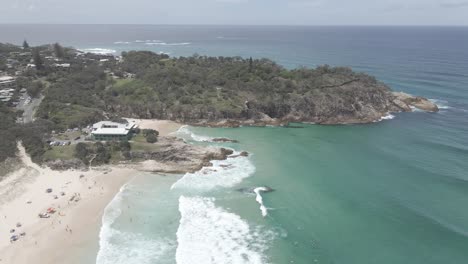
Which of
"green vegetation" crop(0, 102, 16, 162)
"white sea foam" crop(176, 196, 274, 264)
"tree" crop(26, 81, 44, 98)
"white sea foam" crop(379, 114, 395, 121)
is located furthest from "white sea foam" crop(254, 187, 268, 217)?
"tree" crop(26, 81, 44, 98)

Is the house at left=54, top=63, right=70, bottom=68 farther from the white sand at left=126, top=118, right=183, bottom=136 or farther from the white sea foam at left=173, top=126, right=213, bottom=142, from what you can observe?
the white sea foam at left=173, top=126, right=213, bottom=142

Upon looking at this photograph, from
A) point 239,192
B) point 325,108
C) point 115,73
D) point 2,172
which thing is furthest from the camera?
point 115,73

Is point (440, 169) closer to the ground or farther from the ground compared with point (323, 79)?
closer to the ground

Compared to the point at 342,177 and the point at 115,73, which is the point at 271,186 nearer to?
the point at 342,177

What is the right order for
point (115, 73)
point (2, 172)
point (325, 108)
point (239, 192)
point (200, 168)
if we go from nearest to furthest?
point (239, 192)
point (2, 172)
point (200, 168)
point (325, 108)
point (115, 73)

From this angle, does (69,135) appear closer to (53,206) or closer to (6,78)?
(53,206)

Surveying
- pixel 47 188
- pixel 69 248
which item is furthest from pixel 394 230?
pixel 47 188
